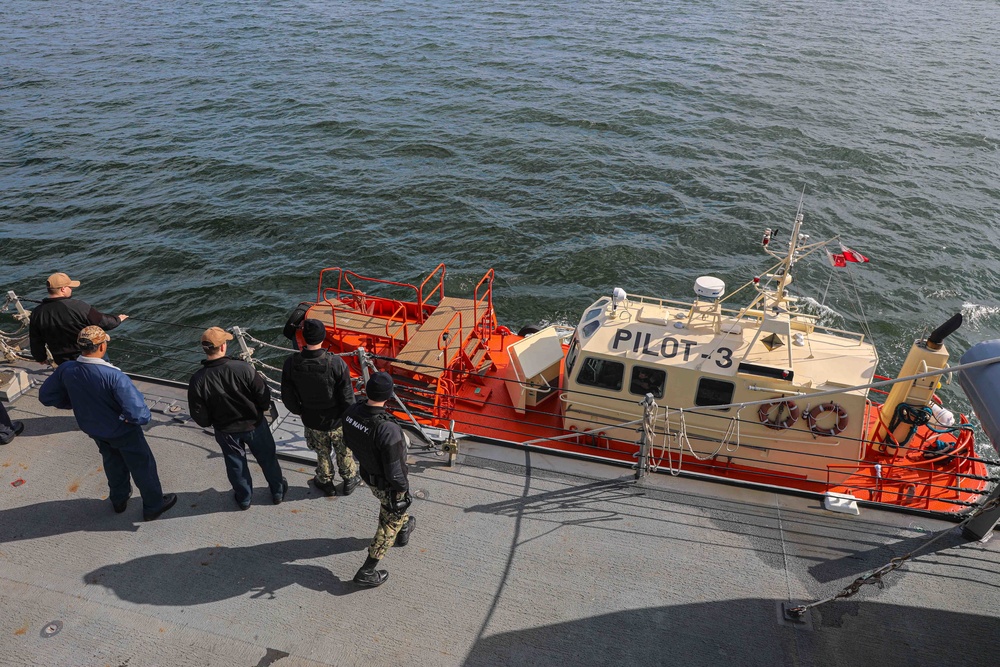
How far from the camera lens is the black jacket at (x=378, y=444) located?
5074 mm

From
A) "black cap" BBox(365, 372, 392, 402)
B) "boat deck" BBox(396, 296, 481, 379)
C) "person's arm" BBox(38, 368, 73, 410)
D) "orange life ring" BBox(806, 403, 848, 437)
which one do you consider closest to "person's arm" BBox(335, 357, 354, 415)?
"black cap" BBox(365, 372, 392, 402)

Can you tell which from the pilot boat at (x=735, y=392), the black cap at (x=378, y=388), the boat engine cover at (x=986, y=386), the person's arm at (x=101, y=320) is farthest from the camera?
the pilot boat at (x=735, y=392)

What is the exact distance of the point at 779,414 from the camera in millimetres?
9414

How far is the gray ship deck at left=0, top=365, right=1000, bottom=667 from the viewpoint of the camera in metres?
5.18

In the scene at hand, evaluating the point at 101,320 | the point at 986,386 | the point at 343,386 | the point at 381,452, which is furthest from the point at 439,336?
the point at 986,386

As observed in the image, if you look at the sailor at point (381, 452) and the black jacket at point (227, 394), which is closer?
the sailor at point (381, 452)

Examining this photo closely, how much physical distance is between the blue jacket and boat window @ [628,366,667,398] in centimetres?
619

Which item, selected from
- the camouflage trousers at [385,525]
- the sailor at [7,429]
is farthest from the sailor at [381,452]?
the sailor at [7,429]

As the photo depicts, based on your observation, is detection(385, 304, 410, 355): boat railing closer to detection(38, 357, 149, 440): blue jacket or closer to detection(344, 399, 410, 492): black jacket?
detection(38, 357, 149, 440): blue jacket

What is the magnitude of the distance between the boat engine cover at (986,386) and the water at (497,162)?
10547 mm

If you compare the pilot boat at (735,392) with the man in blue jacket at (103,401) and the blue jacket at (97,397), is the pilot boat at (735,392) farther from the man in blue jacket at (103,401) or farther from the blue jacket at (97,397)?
the blue jacket at (97,397)

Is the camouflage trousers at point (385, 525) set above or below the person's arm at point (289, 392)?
below

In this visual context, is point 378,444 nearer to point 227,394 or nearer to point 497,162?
point 227,394

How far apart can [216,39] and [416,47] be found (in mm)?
11276
